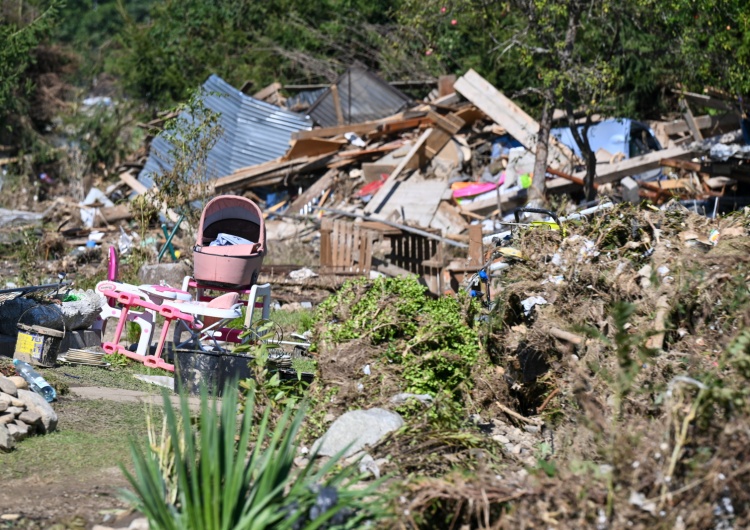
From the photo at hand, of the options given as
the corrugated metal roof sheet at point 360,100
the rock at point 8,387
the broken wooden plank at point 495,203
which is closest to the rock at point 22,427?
the rock at point 8,387

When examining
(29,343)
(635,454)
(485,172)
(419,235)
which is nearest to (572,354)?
(635,454)

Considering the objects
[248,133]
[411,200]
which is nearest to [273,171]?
[248,133]

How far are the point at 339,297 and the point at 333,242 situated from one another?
7.89 metres

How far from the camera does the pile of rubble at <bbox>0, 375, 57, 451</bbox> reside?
18.1 feet

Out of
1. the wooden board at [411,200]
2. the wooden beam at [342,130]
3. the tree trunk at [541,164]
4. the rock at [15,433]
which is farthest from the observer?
the wooden beam at [342,130]

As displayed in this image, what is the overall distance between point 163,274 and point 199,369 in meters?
4.96

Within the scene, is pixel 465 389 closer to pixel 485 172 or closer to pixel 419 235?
pixel 419 235

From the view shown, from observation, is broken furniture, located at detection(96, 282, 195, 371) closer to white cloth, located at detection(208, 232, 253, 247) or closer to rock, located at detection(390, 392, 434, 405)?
white cloth, located at detection(208, 232, 253, 247)

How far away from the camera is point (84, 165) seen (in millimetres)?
22562

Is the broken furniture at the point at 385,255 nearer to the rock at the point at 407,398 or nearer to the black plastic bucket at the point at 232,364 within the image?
the black plastic bucket at the point at 232,364

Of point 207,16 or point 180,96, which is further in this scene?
point 207,16

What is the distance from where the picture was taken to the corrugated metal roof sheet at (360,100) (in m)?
21.3

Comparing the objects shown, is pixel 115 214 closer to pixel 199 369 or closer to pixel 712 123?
pixel 712 123

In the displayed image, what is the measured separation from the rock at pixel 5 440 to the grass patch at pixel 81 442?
1.7 inches
